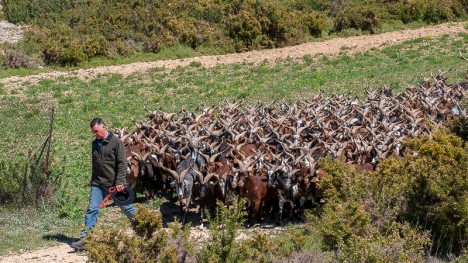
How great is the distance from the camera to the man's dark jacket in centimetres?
1055

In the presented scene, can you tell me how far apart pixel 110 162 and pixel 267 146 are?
389 cm

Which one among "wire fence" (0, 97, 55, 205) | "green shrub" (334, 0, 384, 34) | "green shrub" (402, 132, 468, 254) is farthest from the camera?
"green shrub" (334, 0, 384, 34)

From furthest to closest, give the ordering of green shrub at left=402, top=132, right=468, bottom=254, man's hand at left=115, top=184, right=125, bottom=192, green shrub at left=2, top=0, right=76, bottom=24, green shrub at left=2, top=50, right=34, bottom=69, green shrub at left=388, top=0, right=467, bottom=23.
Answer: green shrub at left=2, top=0, right=76, bottom=24
green shrub at left=388, top=0, right=467, bottom=23
green shrub at left=2, top=50, right=34, bottom=69
man's hand at left=115, top=184, right=125, bottom=192
green shrub at left=402, top=132, right=468, bottom=254

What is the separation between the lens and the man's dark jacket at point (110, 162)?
1055cm

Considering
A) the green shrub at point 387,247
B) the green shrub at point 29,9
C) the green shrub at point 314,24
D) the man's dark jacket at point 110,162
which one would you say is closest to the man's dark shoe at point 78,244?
the man's dark jacket at point 110,162

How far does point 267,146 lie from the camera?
13633 mm

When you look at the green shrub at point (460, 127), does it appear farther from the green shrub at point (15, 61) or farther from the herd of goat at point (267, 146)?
the green shrub at point (15, 61)

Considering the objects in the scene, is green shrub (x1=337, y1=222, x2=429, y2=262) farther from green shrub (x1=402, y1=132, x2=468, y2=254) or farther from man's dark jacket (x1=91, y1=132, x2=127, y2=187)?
man's dark jacket (x1=91, y1=132, x2=127, y2=187)

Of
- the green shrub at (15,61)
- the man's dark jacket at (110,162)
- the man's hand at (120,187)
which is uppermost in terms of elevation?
the green shrub at (15,61)

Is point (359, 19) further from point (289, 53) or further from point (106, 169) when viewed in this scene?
point (106, 169)

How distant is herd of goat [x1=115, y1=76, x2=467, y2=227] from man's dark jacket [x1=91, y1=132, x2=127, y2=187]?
1732 mm

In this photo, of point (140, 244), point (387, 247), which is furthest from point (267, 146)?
point (140, 244)

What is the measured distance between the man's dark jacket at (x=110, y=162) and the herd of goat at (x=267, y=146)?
173 cm

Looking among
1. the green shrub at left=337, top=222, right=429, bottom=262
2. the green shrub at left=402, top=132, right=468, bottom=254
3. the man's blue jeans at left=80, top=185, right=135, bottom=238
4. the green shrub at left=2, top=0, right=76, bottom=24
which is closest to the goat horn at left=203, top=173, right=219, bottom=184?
the man's blue jeans at left=80, top=185, right=135, bottom=238
